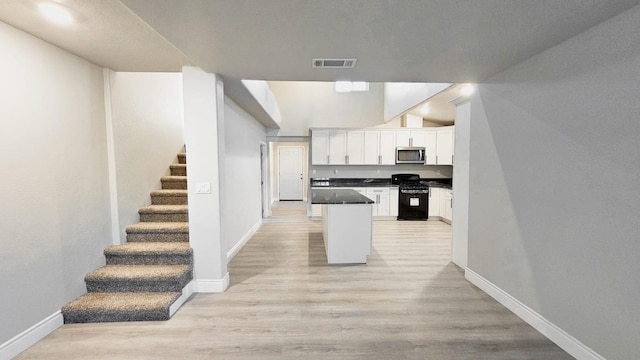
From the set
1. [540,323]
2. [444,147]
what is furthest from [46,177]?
[444,147]

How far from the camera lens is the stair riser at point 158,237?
2980 millimetres

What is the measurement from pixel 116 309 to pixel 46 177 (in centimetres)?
Result: 125

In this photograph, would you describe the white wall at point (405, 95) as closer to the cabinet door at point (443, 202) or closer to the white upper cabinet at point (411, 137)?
the white upper cabinet at point (411, 137)

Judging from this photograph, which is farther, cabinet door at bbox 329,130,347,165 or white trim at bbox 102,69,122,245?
cabinet door at bbox 329,130,347,165

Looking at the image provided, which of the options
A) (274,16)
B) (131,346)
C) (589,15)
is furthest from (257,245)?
(589,15)

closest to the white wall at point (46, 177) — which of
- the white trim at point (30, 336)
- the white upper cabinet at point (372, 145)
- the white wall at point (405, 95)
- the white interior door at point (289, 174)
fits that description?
the white trim at point (30, 336)

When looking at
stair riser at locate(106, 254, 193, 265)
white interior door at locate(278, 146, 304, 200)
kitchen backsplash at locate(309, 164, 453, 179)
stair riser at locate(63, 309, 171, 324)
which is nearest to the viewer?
stair riser at locate(63, 309, 171, 324)

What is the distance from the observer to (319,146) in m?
6.43

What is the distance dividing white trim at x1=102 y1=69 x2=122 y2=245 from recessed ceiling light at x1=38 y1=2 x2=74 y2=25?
1021 millimetres

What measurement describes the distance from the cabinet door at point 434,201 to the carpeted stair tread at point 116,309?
18.8ft

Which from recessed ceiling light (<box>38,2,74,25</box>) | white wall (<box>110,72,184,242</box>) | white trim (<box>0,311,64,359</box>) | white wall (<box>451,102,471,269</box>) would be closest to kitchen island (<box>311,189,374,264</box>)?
white wall (<box>451,102,471,269</box>)

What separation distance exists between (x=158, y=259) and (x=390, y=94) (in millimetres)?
5540

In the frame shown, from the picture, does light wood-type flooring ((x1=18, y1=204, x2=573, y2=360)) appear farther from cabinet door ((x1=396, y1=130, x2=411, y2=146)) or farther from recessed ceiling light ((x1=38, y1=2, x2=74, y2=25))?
cabinet door ((x1=396, y1=130, x2=411, y2=146))

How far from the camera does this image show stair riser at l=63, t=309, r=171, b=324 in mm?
2227
